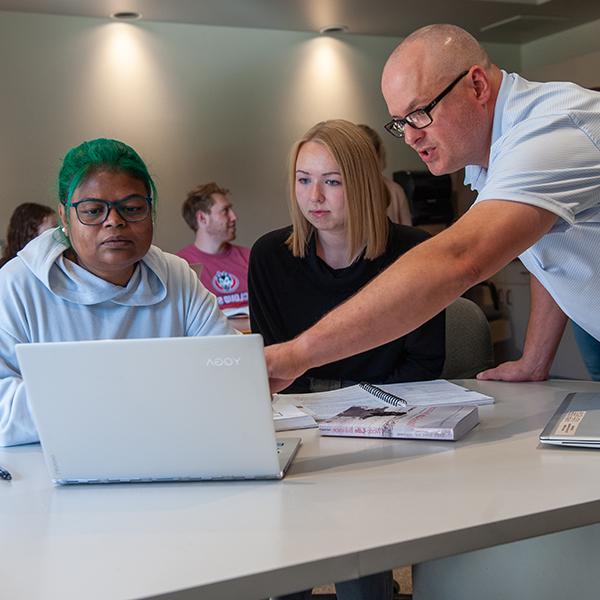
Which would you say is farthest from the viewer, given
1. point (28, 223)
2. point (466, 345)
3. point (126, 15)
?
point (126, 15)

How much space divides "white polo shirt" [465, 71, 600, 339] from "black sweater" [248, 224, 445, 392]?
0.55 meters

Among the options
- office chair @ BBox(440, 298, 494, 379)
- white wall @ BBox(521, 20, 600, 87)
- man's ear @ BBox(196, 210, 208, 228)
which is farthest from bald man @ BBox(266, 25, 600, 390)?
white wall @ BBox(521, 20, 600, 87)

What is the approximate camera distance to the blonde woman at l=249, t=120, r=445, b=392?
2.45 m

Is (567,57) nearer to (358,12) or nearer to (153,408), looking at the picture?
(358,12)

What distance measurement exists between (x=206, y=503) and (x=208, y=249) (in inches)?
157

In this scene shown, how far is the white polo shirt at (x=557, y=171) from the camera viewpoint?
65.3 inches

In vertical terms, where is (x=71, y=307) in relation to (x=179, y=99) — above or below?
below

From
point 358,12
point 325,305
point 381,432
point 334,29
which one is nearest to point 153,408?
point 381,432

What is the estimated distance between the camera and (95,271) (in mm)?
1945

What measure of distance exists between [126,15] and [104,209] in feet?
15.1

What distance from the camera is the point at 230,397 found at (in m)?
1.38

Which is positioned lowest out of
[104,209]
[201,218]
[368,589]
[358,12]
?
[368,589]

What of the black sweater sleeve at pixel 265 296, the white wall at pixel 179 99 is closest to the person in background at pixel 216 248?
the white wall at pixel 179 99

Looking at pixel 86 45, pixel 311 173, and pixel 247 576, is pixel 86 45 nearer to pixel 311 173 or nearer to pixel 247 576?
pixel 311 173
